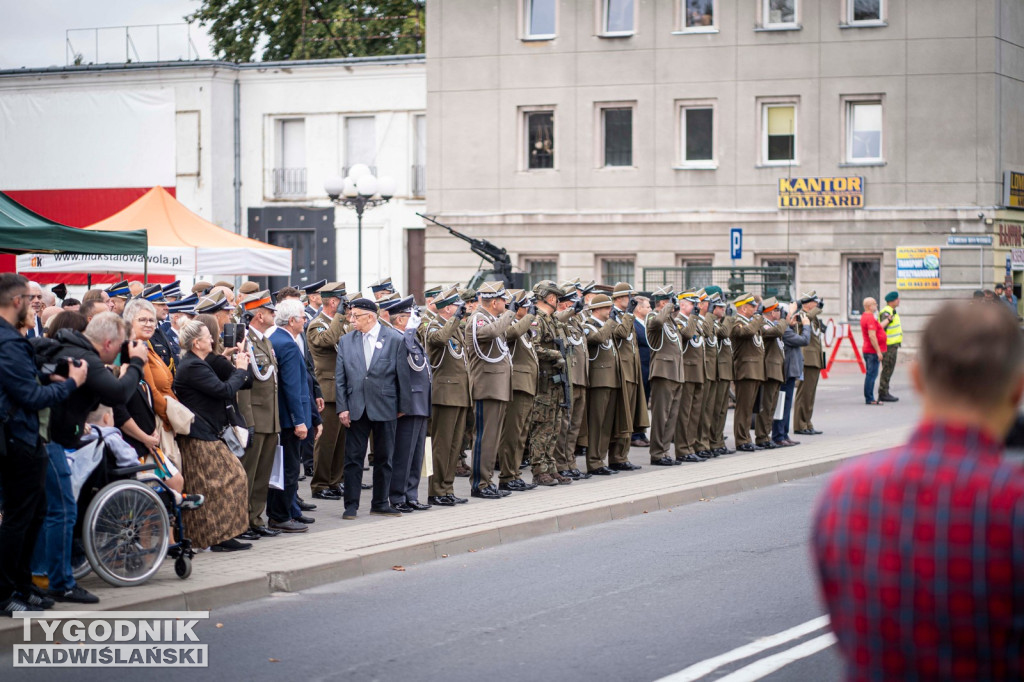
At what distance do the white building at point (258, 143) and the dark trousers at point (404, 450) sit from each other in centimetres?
2776

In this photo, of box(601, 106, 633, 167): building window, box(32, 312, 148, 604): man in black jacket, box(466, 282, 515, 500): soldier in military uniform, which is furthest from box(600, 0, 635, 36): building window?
box(32, 312, 148, 604): man in black jacket

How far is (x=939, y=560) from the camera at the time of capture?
2783mm

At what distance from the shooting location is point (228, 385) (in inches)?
387

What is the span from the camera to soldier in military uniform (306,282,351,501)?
1374 cm

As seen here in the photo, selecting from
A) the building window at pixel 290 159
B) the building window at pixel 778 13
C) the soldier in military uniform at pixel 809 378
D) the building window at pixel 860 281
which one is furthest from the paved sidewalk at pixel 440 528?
the building window at pixel 290 159

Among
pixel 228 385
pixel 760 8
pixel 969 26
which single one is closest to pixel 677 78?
pixel 760 8

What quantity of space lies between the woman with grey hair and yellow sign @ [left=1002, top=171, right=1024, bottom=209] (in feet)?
91.2

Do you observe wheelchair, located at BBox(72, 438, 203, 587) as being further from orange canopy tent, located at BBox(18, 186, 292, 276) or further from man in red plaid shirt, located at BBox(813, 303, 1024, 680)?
orange canopy tent, located at BBox(18, 186, 292, 276)

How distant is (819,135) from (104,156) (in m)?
21.8

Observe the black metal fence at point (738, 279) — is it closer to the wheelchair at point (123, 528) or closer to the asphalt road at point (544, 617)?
the asphalt road at point (544, 617)

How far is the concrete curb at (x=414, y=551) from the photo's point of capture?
27.6ft

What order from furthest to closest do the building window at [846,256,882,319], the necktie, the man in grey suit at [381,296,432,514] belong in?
the building window at [846,256,882,319] < the man in grey suit at [381,296,432,514] < the necktie

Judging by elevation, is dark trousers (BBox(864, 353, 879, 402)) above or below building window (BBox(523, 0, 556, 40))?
below

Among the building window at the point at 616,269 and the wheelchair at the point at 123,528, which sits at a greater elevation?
the building window at the point at 616,269
